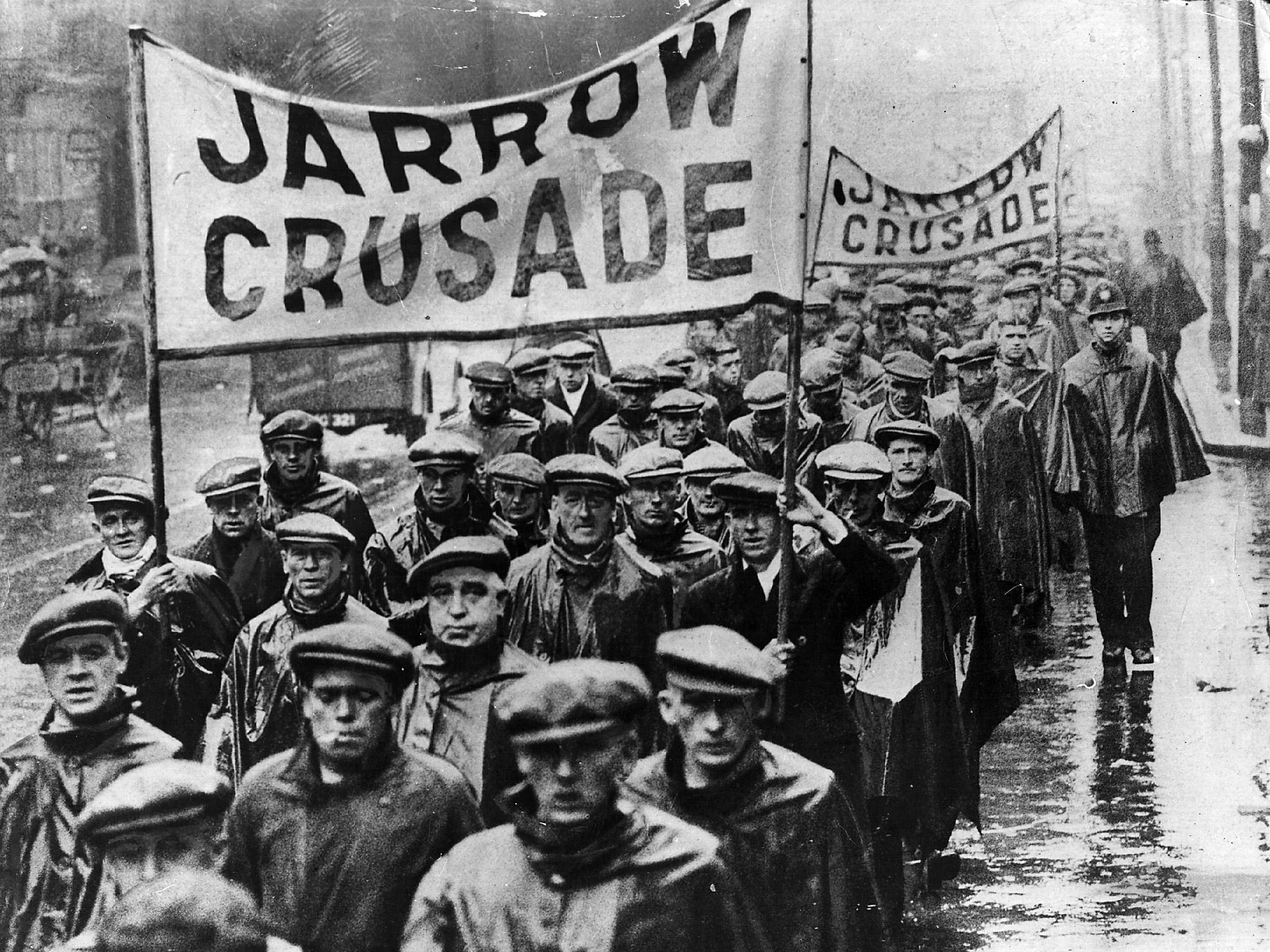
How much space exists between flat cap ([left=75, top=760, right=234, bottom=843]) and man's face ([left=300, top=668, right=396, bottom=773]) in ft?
1.40

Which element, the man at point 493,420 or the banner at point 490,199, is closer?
the banner at point 490,199

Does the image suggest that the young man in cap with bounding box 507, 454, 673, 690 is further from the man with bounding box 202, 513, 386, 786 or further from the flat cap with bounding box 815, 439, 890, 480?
the flat cap with bounding box 815, 439, 890, 480

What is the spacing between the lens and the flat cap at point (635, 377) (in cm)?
562

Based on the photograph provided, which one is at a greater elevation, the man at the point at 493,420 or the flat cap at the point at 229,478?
the man at the point at 493,420

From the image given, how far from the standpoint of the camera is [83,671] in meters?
5.27

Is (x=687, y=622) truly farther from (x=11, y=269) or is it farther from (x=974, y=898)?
(x=11, y=269)

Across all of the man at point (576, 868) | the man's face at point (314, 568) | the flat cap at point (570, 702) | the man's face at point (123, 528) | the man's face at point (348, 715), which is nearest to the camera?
the man at point (576, 868)

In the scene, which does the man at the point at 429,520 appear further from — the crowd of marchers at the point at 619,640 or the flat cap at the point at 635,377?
the flat cap at the point at 635,377

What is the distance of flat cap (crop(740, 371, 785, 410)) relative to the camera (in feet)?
18.2

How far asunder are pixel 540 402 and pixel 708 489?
71 centimetres

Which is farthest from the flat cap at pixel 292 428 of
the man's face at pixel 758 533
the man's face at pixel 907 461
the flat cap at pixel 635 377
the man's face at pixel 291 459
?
the man's face at pixel 907 461

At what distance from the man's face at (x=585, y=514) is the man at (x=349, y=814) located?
709 mm

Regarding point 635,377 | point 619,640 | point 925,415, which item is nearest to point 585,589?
point 619,640

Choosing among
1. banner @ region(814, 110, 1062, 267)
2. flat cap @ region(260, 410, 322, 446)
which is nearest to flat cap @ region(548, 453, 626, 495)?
flat cap @ region(260, 410, 322, 446)
